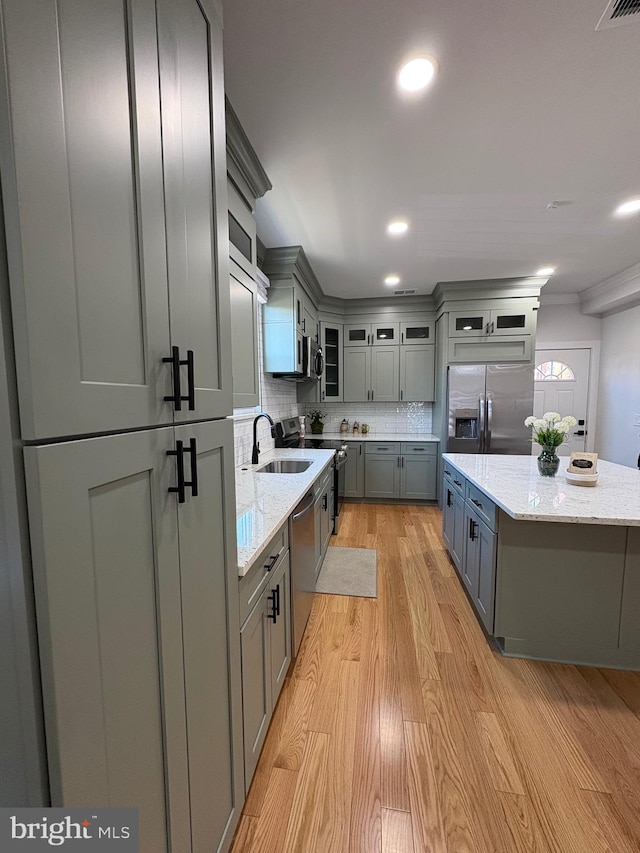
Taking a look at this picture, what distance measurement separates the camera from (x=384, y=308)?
4875 mm

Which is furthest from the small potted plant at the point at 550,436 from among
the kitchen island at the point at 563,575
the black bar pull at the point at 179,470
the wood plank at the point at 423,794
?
the black bar pull at the point at 179,470

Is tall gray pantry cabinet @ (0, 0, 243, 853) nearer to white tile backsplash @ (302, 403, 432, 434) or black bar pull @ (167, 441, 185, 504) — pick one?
black bar pull @ (167, 441, 185, 504)

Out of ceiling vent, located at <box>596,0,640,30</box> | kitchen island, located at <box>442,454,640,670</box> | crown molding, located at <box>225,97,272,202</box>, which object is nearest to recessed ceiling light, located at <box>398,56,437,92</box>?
ceiling vent, located at <box>596,0,640,30</box>

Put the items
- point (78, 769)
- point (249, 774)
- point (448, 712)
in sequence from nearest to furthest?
1. point (78, 769)
2. point (249, 774)
3. point (448, 712)

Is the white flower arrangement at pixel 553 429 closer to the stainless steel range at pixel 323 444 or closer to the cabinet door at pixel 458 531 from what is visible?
the cabinet door at pixel 458 531

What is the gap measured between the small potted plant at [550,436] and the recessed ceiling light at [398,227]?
5.94 feet

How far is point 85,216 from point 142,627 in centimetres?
71

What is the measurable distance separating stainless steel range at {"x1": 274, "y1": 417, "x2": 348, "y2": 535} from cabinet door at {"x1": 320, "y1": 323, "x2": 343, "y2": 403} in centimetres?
63

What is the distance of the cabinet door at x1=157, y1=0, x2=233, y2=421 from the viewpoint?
77cm

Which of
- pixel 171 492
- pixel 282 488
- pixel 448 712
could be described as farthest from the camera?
pixel 282 488

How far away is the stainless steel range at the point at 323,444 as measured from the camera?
12.0 ft

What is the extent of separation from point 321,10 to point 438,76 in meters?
0.57

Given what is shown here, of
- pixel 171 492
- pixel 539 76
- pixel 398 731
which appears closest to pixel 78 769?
pixel 171 492

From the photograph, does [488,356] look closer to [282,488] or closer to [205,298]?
[282,488]
